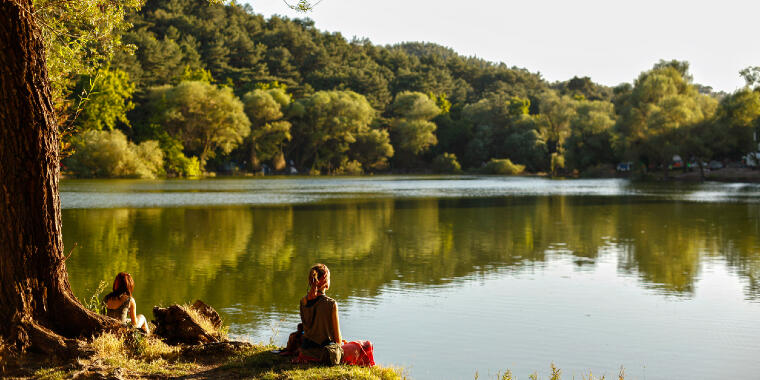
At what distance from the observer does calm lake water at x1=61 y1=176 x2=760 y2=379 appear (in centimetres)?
941

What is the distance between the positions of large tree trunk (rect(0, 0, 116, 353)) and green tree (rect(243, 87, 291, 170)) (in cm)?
8959

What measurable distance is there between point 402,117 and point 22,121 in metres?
117

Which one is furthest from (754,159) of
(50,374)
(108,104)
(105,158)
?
(50,374)

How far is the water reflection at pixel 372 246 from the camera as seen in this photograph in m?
14.3

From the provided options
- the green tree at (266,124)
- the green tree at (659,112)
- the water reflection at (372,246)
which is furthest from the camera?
the green tree at (266,124)

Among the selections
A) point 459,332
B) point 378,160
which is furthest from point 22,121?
point 378,160

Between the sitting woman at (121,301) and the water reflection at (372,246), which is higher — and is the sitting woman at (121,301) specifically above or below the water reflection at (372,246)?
above

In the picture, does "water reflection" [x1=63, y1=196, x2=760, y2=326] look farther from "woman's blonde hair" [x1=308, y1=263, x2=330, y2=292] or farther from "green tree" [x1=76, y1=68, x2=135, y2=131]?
"green tree" [x1=76, y1=68, x2=135, y2=131]

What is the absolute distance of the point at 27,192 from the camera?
7.12 meters

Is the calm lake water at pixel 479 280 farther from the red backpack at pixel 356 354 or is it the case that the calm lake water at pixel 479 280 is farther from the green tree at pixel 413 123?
the green tree at pixel 413 123

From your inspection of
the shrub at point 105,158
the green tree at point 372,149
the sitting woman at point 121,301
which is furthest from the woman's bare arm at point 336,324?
the green tree at point 372,149

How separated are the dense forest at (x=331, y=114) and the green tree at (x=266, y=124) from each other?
23cm

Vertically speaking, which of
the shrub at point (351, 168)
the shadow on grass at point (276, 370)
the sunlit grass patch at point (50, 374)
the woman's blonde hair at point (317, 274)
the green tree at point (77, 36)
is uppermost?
the green tree at point (77, 36)

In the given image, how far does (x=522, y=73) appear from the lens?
167625mm
